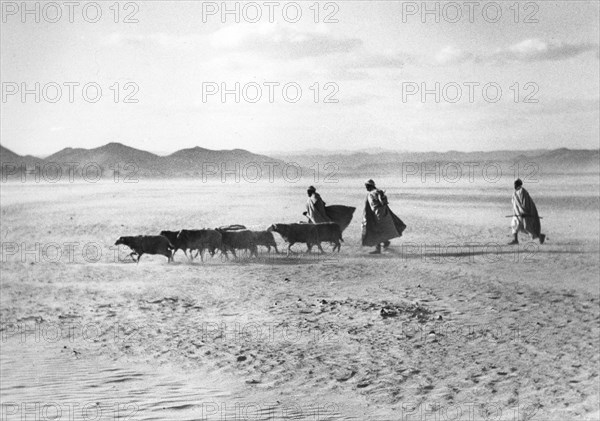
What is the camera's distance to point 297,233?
17.8ft

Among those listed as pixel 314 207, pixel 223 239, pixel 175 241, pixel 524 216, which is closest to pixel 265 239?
pixel 223 239

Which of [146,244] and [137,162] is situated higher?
[137,162]

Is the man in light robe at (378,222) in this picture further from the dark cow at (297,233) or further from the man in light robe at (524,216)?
the man in light robe at (524,216)

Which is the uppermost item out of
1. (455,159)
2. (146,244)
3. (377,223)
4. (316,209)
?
(455,159)

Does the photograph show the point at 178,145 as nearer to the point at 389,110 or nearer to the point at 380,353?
the point at 389,110

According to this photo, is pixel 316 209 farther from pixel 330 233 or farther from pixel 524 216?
pixel 524 216

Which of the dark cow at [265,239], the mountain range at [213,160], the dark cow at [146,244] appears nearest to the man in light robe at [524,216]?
the mountain range at [213,160]

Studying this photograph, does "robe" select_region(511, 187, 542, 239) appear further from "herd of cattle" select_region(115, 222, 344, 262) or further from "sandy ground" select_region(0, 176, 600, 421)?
"herd of cattle" select_region(115, 222, 344, 262)

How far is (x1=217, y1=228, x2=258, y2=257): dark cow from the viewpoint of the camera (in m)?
5.25

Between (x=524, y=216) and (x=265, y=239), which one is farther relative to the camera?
(x=524, y=216)

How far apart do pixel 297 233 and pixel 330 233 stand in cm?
31

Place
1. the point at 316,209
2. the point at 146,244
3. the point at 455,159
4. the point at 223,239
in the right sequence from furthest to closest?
the point at 455,159
the point at 316,209
the point at 223,239
the point at 146,244

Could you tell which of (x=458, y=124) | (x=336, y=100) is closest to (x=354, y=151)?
(x=336, y=100)

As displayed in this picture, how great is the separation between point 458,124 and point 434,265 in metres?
1.06
